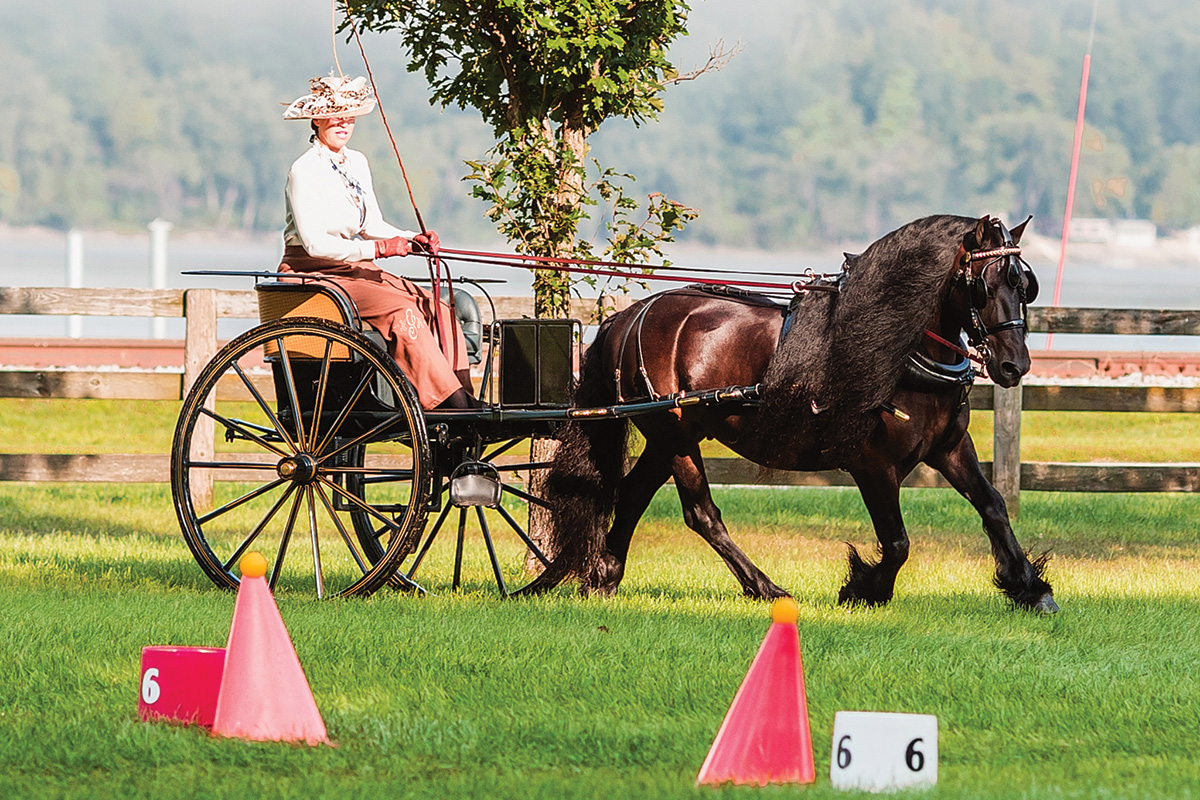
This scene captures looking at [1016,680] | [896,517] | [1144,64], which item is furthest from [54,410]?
[1144,64]

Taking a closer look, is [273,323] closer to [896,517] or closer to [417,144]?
[896,517]

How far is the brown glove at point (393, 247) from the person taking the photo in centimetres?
632

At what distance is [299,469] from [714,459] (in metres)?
3.65

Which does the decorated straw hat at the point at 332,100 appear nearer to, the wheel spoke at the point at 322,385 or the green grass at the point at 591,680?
the wheel spoke at the point at 322,385

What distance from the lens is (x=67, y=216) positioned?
269 feet

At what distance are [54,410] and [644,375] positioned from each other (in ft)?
45.4

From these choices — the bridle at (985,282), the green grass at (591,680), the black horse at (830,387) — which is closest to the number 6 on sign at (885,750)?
the green grass at (591,680)

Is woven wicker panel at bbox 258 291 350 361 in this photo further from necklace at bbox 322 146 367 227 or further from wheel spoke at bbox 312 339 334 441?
necklace at bbox 322 146 367 227

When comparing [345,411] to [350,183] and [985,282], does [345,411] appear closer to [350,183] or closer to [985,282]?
[350,183]

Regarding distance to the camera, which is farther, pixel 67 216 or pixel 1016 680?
pixel 67 216

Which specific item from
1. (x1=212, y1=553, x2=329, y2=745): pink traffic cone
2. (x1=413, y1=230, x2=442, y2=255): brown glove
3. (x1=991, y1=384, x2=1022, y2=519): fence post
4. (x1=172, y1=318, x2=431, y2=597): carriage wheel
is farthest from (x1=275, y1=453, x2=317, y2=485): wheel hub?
(x1=991, y1=384, x2=1022, y2=519): fence post

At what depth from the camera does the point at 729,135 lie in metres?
90.8

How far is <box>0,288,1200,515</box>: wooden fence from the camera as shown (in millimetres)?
9625

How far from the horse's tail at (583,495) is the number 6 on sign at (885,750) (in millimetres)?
3127
